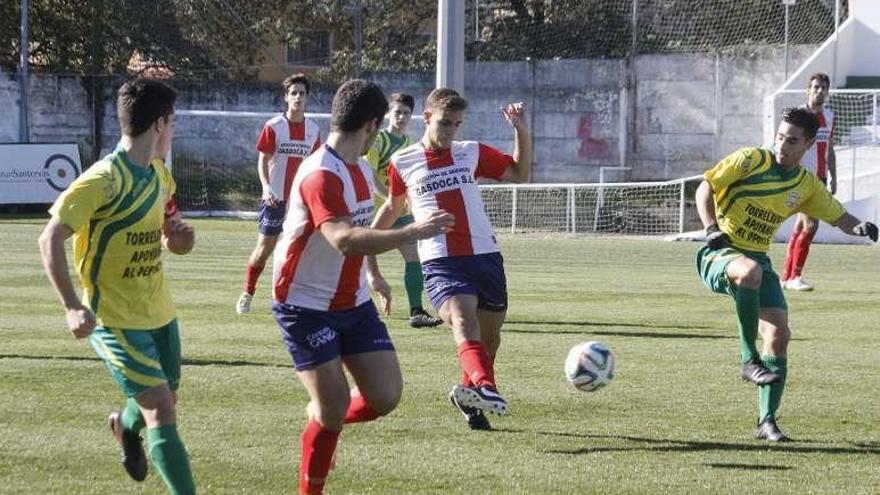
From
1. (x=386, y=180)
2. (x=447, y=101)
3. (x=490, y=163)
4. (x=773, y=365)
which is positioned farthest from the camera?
(x=386, y=180)

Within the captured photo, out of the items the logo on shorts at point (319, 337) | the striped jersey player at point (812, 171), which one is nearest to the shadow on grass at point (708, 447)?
the logo on shorts at point (319, 337)

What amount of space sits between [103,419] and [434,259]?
2.09 m

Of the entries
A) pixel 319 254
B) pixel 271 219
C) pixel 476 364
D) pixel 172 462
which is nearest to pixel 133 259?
pixel 319 254

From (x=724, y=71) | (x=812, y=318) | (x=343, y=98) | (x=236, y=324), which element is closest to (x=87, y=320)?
(x=343, y=98)

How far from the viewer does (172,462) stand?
20.1 ft

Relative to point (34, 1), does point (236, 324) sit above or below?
Answer: below

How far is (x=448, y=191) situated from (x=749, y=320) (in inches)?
74.8

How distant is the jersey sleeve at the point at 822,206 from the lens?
937 cm

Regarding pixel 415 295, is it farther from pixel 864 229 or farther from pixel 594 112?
pixel 594 112

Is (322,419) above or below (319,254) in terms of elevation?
below

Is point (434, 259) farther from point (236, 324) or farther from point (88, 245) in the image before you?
point (236, 324)

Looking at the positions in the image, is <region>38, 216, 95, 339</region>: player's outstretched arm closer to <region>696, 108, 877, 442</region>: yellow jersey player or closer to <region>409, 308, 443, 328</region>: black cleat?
<region>696, 108, 877, 442</region>: yellow jersey player

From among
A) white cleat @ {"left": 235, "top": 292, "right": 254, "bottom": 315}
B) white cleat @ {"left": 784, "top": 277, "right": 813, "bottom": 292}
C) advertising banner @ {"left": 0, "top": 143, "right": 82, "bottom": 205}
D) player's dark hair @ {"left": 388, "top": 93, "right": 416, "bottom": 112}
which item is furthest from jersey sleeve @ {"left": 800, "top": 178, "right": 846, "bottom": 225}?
advertising banner @ {"left": 0, "top": 143, "right": 82, "bottom": 205}

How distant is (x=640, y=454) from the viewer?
7.98 meters
